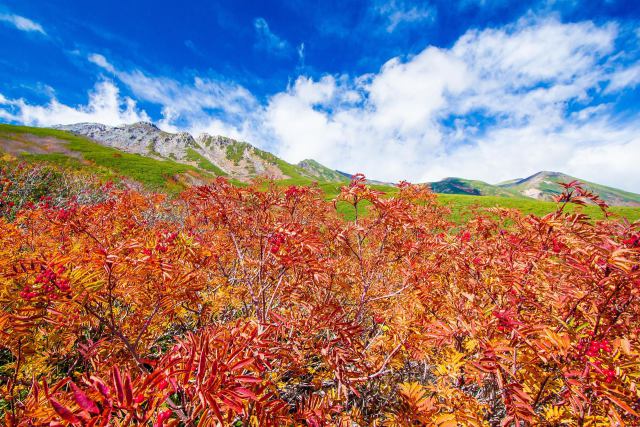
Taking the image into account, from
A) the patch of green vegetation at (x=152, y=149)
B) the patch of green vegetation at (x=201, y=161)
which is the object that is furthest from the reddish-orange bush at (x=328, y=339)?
the patch of green vegetation at (x=152, y=149)

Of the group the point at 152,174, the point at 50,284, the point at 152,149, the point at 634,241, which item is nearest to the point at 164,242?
the point at 50,284

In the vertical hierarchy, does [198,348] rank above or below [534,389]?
above

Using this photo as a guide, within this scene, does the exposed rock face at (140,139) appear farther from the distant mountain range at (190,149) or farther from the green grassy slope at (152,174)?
the green grassy slope at (152,174)

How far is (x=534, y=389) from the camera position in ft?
10.2

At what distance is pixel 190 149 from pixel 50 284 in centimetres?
14639

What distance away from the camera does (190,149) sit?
130 metres

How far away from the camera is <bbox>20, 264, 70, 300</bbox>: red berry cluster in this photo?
1898 mm

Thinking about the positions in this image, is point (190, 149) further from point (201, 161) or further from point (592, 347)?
point (592, 347)

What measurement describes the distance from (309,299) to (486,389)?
3171 mm

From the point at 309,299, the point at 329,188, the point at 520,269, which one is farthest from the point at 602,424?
the point at 329,188

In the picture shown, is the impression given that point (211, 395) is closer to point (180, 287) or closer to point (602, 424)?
point (180, 287)

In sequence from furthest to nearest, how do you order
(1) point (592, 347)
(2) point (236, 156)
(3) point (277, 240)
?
(2) point (236, 156) < (3) point (277, 240) < (1) point (592, 347)

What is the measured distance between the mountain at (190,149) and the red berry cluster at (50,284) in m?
111

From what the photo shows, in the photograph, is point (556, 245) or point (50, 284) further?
point (556, 245)
